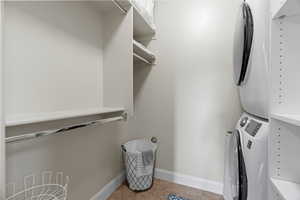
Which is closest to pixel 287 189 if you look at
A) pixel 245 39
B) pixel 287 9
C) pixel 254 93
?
pixel 254 93

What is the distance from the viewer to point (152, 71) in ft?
5.96

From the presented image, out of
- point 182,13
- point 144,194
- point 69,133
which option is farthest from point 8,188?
point 182,13

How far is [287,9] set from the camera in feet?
1.74

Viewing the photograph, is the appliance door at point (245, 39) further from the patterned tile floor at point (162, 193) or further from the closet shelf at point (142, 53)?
the patterned tile floor at point (162, 193)

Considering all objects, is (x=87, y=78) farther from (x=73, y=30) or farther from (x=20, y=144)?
(x=20, y=144)

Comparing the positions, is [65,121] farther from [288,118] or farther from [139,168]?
[288,118]

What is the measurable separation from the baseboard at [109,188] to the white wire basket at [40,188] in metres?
0.45

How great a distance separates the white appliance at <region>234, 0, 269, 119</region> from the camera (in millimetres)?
760

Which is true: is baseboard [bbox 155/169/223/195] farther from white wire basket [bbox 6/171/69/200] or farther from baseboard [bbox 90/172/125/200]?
white wire basket [bbox 6/171/69/200]

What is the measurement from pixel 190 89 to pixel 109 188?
1.35m

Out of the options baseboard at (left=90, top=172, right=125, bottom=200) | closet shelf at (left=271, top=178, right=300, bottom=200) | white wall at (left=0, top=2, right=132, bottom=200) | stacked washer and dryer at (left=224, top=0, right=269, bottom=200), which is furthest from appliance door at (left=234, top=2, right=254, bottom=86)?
baseboard at (left=90, top=172, right=125, bottom=200)

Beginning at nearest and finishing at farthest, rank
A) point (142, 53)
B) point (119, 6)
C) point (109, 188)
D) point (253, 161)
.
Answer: point (253, 161), point (119, 6), point (109, 188), point (142, 53)

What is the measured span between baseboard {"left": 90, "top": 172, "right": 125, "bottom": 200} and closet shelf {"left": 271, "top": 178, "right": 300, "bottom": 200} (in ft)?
4.28

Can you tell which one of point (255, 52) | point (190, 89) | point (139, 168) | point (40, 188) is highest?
point (255, 52)
